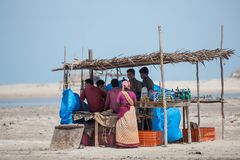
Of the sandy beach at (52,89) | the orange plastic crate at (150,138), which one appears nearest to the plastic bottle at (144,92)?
the orange plastic crate at (150,138)

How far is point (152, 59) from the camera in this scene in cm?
1584

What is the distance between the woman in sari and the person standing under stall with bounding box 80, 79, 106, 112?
1231 mm

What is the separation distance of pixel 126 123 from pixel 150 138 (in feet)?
2.48

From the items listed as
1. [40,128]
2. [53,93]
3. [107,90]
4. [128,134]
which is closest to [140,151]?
[128,134]

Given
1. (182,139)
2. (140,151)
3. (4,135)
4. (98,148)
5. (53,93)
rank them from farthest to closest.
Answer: (53,93), (4,135), (182,139), (98,148), (140,151)

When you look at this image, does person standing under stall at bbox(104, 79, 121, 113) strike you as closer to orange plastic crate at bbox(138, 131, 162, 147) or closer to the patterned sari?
the patterned sari

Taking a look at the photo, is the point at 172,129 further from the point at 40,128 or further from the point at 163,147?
the point at 40,128

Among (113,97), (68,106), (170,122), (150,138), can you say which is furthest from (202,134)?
(68,106)

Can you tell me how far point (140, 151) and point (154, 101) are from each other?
5.32 feet

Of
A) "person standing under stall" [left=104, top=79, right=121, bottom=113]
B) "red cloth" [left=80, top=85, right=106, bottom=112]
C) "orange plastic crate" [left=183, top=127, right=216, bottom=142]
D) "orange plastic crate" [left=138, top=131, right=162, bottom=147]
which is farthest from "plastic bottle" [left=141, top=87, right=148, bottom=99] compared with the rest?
"orange plastic crate" [left=183, top=127, right=216, bottom=142]

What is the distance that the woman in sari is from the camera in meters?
15.7

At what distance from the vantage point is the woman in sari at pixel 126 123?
51.6 feet

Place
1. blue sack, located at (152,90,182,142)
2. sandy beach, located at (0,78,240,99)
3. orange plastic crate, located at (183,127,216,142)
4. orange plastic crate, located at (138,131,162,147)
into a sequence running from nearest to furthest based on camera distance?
orange plastic crate, located at (138,131,162,147) < blue sack, located at (152,90,182,142) < orange plastic crate, located at (183,127,216,142) < sandy beach, located at (0,78,240,99)

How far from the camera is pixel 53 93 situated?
259ft
